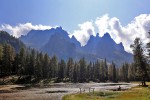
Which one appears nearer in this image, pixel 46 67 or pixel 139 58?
pixel 139 58

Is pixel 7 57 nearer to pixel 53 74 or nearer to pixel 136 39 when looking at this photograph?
pixel 53 74

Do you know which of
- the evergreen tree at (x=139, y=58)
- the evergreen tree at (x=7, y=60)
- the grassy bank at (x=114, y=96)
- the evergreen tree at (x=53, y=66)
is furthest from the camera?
the evergreen tree at (x=53, y=66)

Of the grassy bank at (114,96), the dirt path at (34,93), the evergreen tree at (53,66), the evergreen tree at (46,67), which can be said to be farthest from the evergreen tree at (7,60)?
the grassy bank at (114,96)

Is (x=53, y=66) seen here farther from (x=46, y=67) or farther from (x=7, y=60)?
(x=7, y=60)

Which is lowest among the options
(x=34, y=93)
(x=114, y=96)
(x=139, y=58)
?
(x=114, y=96)

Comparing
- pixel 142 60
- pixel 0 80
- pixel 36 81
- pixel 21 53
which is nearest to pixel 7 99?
pixel 142 60

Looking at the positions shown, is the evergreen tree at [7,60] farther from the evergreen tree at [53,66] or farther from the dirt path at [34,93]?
the dirt path at [34,93]

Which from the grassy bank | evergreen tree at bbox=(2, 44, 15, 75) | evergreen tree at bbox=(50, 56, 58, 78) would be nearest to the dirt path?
the grassy bank

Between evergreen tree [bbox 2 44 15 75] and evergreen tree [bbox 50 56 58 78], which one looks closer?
evergreen tree [bbox 2 44 15 75]

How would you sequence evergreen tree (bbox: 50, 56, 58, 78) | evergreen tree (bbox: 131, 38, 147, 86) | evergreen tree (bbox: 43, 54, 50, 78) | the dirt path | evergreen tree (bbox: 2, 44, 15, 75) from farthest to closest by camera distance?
evergreen tree (bbox: 50, 56, 58, 78) < evergreen tree (bbox: 43, 54, 50, 78) < evergreen tree (bbox: 2, 44, 15, 75) < evergreen tree (bbox: 131, 38, 147, 86) < the dirt path

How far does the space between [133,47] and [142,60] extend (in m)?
6.53

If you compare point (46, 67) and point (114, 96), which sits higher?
point (46, 67)

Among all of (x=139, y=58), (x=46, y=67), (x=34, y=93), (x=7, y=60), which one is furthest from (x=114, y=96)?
(x=46, y=67)

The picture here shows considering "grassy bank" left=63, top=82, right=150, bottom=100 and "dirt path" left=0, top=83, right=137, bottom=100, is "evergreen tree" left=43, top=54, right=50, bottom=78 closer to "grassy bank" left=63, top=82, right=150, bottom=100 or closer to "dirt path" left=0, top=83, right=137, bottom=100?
"dirt path" left=0, top=83, right=137, bottom=100
